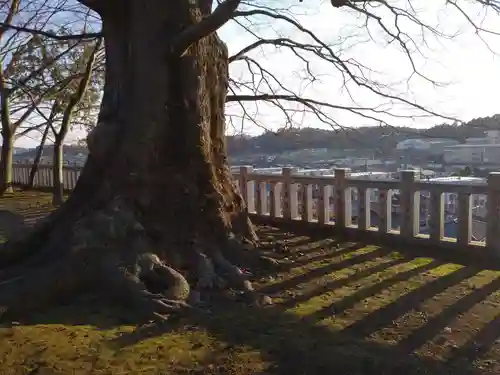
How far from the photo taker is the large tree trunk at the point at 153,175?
594cm

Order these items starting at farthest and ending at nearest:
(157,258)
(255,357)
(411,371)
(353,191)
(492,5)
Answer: (353,191) → (492,5) → (157,258) → (255,357) → (411,371)

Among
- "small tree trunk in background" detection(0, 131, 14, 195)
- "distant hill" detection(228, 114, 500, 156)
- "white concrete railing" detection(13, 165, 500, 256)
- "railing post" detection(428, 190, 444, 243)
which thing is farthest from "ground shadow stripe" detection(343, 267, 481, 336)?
"small tree trunk in background" detection(0, 131, 14, 195)

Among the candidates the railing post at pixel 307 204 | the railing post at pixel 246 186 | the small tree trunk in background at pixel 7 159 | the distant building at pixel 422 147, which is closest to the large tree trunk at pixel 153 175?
the railing post at pixel 307 204

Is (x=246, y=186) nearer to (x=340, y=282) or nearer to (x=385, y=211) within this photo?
(x=385, y=211)

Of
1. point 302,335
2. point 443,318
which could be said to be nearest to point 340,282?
point 443,318

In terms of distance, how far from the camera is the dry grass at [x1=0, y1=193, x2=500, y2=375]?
12.5 ft

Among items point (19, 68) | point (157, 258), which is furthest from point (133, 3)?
point (19, 68)

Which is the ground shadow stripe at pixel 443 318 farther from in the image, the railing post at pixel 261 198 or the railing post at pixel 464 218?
the railing post at pixel 261 198

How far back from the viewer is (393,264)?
23.1ft

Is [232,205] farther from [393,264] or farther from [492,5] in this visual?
[492,5]

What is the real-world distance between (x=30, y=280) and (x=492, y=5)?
5.98 metres

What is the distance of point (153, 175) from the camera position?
651 centimetres

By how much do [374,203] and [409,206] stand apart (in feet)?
4.86

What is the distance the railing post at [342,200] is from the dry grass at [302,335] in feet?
9.45
